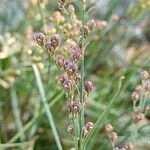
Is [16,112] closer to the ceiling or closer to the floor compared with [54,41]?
closer to the floor

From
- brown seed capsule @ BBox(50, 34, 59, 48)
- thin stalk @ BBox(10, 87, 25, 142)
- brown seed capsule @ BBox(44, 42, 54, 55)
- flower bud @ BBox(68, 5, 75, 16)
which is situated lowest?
thin stalk @ BBox(10, 87, 25, 142)

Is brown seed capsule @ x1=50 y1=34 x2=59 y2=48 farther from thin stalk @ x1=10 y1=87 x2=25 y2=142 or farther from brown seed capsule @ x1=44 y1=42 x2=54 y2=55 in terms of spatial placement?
thin stalk @ x1=10 y1=87 x2=25 y2=142

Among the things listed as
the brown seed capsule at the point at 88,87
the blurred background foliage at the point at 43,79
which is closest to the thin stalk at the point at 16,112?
the blurred background foliage at the point at 43,79

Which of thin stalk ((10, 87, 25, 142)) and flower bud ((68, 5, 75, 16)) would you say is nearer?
flower bud ((68, 5, 75, 16))

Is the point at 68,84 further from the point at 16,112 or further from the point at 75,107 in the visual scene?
the point at 16,112

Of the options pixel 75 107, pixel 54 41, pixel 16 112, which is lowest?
pixel 16 112

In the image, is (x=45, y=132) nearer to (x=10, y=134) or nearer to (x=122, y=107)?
(x=10, y=134)

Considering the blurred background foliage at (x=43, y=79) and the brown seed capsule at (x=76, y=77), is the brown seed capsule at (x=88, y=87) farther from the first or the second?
the blurred background foliage at (x=43, y=79)

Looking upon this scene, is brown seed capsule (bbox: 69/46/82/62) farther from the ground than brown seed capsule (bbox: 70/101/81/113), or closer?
farther from the ground

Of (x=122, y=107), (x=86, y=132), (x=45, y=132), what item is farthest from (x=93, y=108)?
(x=86, y=132)

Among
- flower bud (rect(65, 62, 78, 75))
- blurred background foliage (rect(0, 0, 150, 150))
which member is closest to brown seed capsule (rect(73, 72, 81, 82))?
flower bud (rect(65, 62, 78, 75))

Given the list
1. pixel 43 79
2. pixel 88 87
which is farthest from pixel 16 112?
pixel 88 87

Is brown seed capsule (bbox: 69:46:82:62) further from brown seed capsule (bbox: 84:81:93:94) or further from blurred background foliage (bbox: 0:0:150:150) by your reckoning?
blurred background foliage (bbox: 0:0:150:150)

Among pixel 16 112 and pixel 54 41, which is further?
pixel 16 112
